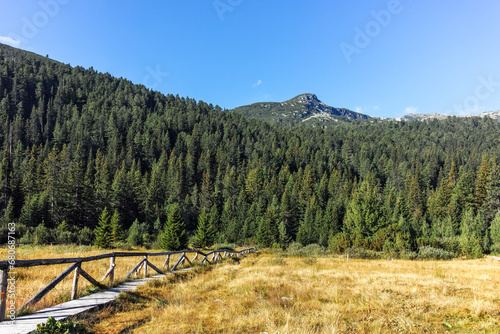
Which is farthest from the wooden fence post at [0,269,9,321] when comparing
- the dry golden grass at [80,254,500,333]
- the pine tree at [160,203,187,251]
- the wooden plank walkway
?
the pine tree at [160,203,187,251]

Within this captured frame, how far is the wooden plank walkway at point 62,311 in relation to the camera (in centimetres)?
515

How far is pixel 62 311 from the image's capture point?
6.45 meters

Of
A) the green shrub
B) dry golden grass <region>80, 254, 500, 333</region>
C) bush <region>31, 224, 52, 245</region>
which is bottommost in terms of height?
bush <region>31, 224, 52, 245</region>

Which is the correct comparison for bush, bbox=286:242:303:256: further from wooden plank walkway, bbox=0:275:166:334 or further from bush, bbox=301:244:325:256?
wooden plank walkway, bbox=0:275:166:334

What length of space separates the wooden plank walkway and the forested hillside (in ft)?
118

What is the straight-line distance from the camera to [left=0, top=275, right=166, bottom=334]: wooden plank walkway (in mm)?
5152

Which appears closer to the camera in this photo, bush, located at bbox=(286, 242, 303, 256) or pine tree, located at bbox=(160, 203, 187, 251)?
bush, located at bbox=(286, 242, 303, 256)

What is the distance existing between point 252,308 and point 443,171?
492 feet

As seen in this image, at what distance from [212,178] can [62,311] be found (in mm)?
109473

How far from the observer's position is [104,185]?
75688 millimetres

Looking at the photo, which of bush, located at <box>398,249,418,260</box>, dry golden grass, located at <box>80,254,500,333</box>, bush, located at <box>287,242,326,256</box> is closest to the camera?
dry golden grass, located at <box>80,254,500,333</box>

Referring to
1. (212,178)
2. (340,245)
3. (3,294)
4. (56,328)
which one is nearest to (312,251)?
(340,245)

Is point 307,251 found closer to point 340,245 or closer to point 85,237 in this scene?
point 340,245

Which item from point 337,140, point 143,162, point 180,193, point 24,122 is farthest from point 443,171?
point 24,122
